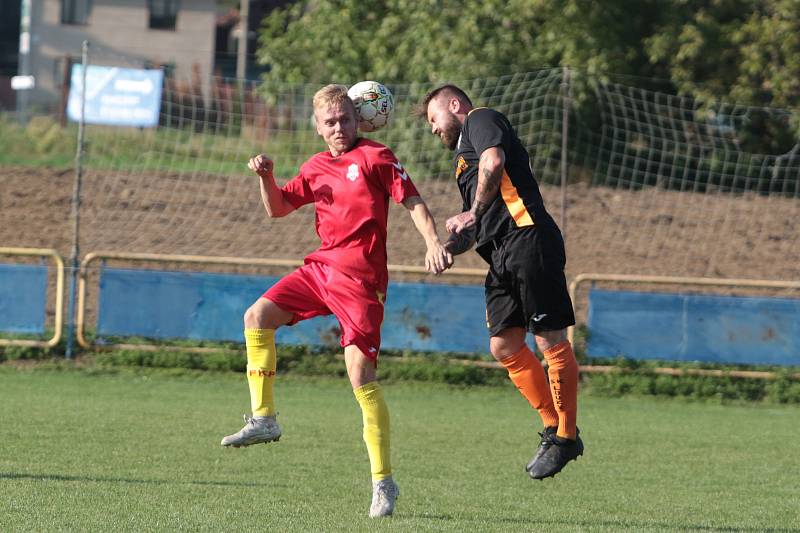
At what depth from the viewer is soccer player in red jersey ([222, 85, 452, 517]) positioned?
6289 millimetres

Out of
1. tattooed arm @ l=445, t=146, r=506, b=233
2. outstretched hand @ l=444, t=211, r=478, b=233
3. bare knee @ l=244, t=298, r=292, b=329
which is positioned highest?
tattooed arm @ l=445, t=146, r=506, b=233

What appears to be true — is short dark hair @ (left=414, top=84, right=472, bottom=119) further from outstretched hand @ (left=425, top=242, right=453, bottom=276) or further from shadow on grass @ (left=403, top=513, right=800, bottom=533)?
shadow on grass @ (left=403, top=513, right=800, bottom=533)

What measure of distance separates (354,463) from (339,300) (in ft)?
6.36

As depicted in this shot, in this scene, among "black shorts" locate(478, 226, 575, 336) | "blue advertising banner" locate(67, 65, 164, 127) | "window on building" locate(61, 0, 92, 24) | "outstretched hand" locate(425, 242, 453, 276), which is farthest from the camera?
"window on building" locate(61, 0, 92, 24)

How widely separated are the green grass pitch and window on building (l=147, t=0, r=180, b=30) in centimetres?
3353

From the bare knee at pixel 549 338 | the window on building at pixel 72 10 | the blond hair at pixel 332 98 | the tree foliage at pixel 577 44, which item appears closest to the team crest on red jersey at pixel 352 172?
the blond hair at pixel 332 98

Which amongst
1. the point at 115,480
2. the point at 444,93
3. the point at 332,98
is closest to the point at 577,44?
the point at 444,93

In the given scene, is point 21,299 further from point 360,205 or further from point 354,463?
point 360,205

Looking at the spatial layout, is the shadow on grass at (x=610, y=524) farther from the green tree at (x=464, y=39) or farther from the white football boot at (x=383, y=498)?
the green tree at (x=464, y=39)

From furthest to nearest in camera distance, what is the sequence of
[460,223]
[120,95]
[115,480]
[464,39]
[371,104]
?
[464,39] → [120,95] → [115,480] → [371,104] → [460,223]

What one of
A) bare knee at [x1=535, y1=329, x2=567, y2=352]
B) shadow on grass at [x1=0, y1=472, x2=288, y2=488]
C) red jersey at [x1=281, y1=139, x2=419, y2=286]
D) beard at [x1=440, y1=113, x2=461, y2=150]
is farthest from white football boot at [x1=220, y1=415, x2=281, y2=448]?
beard at [x1=440, y1=113, x2=461, y2=150]

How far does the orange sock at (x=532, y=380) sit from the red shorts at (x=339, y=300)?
80 cm

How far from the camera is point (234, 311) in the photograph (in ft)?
41.1

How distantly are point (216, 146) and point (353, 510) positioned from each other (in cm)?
1091
